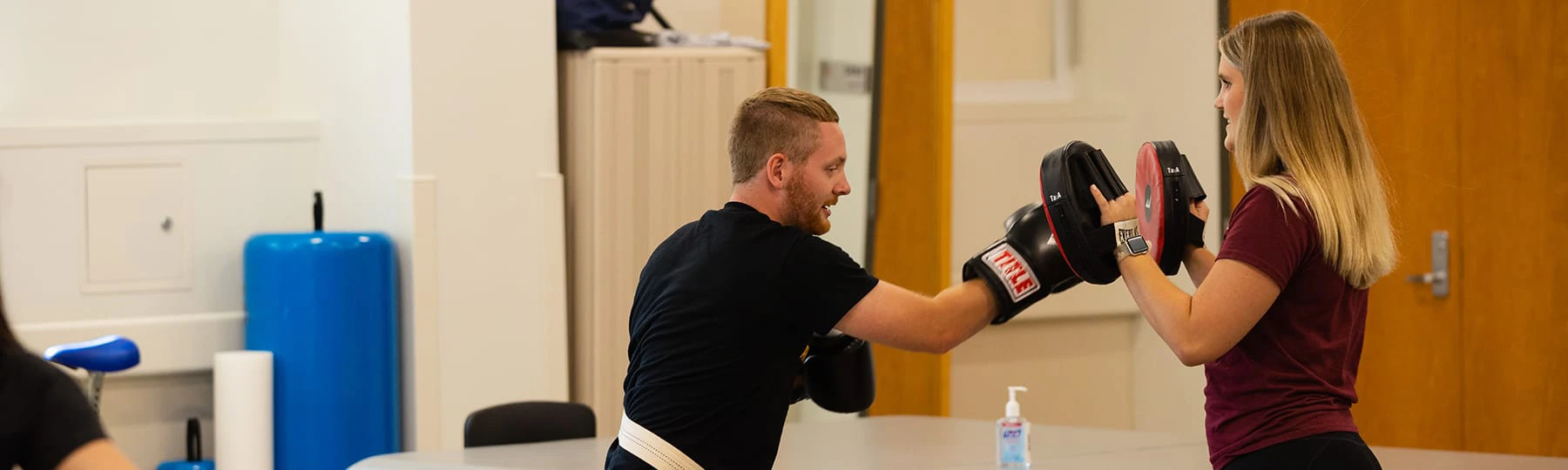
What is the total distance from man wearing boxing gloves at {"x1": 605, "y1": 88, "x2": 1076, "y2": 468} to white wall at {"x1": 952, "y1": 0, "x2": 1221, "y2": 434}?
125 inches

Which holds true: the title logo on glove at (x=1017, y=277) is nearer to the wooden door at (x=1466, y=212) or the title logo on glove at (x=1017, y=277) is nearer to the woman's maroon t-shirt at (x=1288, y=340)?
the woman's maroon t-shirt at (x=1288, y=340)

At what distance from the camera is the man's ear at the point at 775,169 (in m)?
2.37

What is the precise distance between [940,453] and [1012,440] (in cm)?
24

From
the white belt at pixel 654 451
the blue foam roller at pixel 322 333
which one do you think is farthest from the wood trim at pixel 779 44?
the white belt at pixel 654 451

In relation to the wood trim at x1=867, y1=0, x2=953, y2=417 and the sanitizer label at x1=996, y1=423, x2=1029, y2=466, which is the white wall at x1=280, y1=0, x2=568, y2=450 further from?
the sanitizer label at x1=996, y1=423, x2=1029, y2=466

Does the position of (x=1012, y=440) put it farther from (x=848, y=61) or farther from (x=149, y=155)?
(x=149, y=155)

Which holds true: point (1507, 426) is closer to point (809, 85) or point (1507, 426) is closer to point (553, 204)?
point (809, 85)

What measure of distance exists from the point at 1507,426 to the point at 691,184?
2.57 metres

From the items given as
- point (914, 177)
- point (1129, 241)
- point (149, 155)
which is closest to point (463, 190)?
point (149, 155)

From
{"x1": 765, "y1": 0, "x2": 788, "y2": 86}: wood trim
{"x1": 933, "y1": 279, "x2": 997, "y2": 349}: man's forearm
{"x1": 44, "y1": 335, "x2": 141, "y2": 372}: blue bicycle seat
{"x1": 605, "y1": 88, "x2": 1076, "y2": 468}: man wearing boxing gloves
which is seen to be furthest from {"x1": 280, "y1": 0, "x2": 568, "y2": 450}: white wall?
{"x1": 933, "y1": 279, "x2": 997, "y2": 349}: man's forearm

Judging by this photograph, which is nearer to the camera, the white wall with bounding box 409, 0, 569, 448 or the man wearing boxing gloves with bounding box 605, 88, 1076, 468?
the man wearing boxing gloves with bounding box 605, 88, 1076, 468

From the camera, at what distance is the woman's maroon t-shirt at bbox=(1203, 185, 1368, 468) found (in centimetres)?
215

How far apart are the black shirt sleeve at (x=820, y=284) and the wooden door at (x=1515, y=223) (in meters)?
3.16

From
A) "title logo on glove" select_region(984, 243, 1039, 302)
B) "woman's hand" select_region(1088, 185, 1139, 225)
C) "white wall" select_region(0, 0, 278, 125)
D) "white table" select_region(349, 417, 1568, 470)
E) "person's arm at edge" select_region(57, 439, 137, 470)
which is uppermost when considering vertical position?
"white wall" select_region(0, 0, 278, 125)
